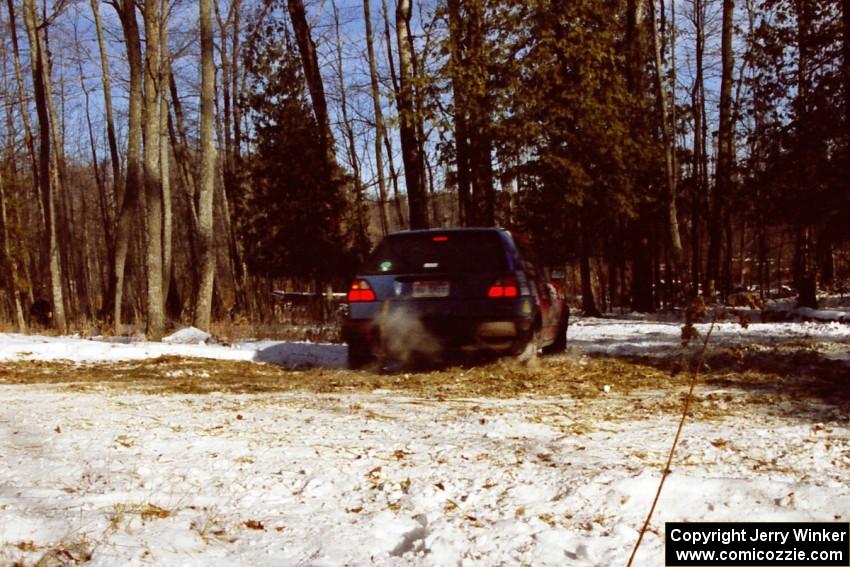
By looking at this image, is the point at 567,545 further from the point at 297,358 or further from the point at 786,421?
the point at 297,358

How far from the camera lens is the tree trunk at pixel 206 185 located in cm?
1441

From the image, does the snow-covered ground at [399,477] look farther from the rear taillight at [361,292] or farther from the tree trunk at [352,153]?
the tree trunk at [352,153]

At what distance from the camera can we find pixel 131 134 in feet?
57.4

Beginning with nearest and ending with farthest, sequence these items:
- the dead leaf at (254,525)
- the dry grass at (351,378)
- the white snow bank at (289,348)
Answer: the dead leaf at (254,525) → the dry grass at (351,378) → the white snow bank at (289,348)

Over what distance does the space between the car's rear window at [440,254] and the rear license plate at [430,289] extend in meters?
0.16

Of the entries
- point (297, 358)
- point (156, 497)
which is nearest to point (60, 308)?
point (297, 358)

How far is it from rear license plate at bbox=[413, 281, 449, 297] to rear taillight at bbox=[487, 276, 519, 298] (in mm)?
485

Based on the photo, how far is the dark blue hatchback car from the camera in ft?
26.0

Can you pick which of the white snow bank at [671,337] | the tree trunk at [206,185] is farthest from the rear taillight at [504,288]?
the tree trunk at [206,185]

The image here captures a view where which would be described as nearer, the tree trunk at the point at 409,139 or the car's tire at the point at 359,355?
the car's tire at the point at 359,355

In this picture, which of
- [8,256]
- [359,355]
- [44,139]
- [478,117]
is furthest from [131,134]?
[8,256]

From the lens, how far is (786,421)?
504 centimetres

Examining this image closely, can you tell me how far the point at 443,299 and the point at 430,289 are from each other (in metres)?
0.19

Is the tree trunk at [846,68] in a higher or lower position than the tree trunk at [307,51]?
lower
